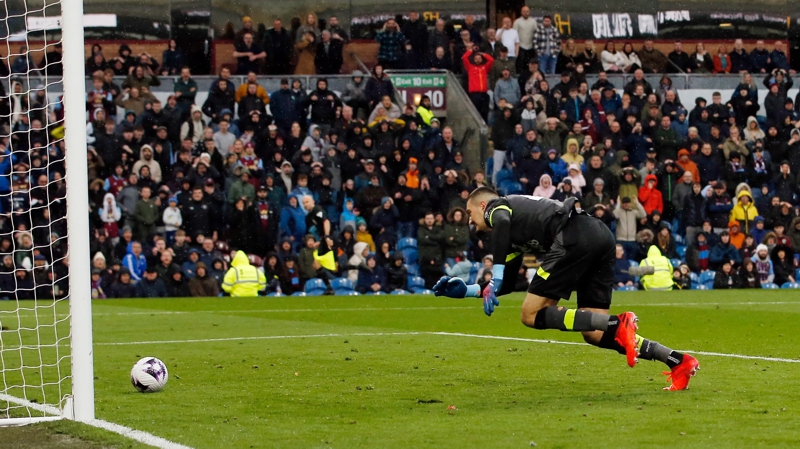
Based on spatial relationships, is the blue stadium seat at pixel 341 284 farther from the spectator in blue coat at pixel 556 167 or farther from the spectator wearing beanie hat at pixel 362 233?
the spectator in blue coat at pixel 556 167

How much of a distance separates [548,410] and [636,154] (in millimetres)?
17982

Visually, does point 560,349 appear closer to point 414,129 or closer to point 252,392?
point 252,392

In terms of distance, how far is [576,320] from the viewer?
818 centimetres

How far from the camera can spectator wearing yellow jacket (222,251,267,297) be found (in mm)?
21375

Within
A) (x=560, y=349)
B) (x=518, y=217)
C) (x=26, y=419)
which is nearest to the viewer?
(x=26, y=419)

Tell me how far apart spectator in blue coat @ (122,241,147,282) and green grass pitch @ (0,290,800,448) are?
4.47 metres

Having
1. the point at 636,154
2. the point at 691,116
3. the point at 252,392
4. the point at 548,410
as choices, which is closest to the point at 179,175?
the point at 636,154

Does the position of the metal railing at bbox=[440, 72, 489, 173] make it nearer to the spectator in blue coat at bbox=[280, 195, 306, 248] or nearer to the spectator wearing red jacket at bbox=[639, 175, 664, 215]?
the spectator wearing red jacket at bbox=[639, 175, 664, 215]

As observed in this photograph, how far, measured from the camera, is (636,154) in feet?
82.0

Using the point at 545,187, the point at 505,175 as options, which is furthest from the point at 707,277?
the point at 505,175

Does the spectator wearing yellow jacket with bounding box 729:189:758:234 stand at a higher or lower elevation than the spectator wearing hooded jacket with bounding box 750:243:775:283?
higher

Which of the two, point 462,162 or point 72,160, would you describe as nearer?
point 72,160

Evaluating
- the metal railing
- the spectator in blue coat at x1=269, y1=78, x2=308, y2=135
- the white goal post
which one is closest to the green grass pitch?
the white goal post

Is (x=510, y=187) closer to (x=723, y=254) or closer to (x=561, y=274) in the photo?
(x=723, y=254)
